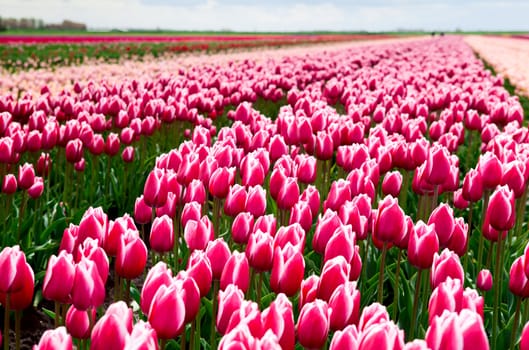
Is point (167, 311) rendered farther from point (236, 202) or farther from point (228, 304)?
point (236, 202)

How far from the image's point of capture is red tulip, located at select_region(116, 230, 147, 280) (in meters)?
2.14

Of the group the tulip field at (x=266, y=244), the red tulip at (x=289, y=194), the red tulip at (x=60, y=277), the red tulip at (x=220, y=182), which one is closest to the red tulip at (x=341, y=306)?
the tulip field at (x=266, y=244)

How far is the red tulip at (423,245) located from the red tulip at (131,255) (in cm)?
106

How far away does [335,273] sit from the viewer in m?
1.93

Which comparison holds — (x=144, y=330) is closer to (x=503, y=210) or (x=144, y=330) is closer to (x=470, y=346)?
(x=470, y=346)

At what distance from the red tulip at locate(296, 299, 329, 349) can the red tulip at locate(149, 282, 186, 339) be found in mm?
351

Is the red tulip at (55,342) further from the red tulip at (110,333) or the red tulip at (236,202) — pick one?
A: the red tulip at (236,202)

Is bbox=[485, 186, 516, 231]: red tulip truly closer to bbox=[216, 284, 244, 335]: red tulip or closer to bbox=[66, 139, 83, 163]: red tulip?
bbox=[216, 284, 244, 335]: red tulip

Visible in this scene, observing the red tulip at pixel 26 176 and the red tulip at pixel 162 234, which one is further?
the red tulip at pixel 26 176

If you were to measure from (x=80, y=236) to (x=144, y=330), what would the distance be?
109cm

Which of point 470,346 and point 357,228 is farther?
point 357,228

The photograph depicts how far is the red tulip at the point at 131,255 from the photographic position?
7.02 feet

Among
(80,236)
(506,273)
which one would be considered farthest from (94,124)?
(506,273)

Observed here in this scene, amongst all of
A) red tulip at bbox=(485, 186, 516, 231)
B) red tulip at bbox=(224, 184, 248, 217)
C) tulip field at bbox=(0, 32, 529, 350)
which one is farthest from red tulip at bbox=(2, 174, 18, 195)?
red tulip at bbox=(485, 186, 516, 231)
